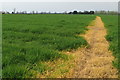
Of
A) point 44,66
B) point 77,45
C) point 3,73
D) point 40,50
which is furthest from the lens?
point 77,45

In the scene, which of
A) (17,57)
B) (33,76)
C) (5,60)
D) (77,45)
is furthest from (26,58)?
(77,45)

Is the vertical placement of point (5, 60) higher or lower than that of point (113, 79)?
higher

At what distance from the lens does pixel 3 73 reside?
5566 millimetres

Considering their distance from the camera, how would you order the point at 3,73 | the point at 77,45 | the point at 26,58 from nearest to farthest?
the point at 3,73
the point at 26,58
the point at 77,45

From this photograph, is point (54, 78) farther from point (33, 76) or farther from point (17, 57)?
point (17, 57)

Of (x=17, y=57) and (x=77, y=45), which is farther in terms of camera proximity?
(x=77, y=45)

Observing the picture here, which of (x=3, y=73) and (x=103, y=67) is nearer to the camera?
(x=3, y=73)

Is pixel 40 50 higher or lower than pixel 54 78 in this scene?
higher

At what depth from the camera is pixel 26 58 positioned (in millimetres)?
6961

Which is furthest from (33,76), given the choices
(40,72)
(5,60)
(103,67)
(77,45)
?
(77,45)

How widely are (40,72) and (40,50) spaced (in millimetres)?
2070

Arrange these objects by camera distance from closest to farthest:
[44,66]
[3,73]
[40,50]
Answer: [3,73] < [44,66] < [40,50]

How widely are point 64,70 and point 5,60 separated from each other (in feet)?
5.88

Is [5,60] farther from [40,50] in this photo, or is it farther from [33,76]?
[40,50]
